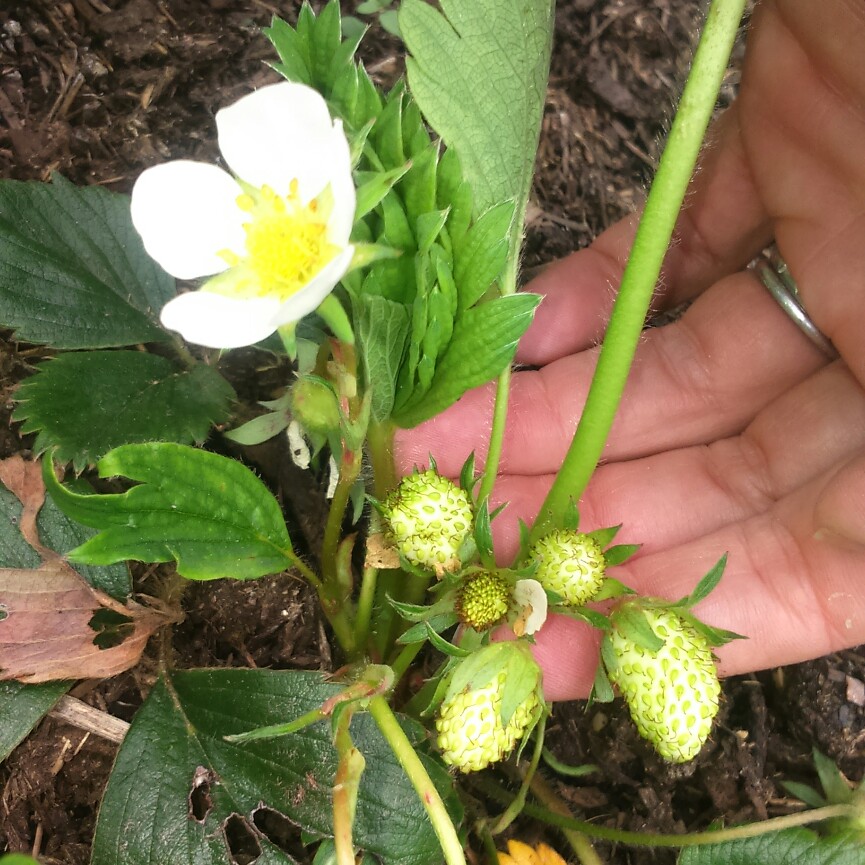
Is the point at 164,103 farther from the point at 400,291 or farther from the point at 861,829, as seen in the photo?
the point at 861,829

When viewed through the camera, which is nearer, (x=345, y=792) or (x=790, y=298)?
(x=345, y=792)

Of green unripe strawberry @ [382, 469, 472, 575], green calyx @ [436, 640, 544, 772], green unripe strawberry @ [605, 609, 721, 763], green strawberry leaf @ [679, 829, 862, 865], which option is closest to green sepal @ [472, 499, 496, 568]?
green unripe strawberry @ [382, 469, 472, 575]

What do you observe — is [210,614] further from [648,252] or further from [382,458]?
[648,252]

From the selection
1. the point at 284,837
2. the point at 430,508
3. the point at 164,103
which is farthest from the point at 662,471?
the point at 164,103

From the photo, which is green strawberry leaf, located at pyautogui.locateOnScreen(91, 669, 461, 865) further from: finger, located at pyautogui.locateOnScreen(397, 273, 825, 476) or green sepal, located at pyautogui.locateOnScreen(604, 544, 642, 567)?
finger, located at pyautogui.locateOnScreen(397, 273, 825, 476)

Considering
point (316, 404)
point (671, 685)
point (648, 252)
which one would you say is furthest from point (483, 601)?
point (648, 252)

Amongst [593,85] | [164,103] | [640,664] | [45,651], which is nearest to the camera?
[640,664]

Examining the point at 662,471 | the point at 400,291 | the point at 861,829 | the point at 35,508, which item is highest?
the point at 400,291
